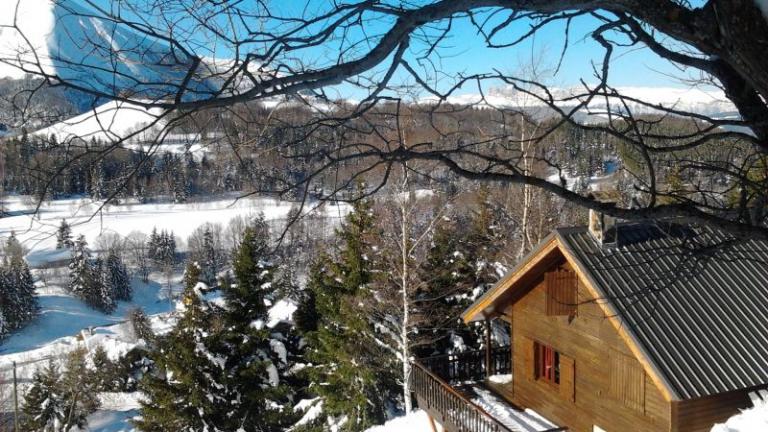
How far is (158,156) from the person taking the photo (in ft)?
6.64

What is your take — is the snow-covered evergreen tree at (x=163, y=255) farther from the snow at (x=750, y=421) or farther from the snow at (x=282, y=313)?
the snow at (x=282, y=313)

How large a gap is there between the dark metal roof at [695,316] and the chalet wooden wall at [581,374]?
678 millimetres

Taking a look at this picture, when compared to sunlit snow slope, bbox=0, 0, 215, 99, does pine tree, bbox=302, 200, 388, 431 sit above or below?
below

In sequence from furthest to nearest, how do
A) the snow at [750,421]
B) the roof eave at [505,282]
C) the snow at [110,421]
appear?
the snow at [110,421] < the roof eave at [505,282] < the snow at [750,421]

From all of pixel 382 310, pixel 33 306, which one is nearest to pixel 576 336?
pixel 382 310

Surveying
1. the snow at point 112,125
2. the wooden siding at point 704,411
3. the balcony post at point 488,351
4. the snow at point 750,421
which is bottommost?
the balcony post at point 488,351

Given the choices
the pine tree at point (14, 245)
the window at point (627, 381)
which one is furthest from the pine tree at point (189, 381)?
the pine tree at point (14, 245)

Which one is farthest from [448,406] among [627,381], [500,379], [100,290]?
[100,290]

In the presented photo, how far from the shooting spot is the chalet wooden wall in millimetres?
7559

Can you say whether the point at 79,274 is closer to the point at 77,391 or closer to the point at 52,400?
the point at 52,400

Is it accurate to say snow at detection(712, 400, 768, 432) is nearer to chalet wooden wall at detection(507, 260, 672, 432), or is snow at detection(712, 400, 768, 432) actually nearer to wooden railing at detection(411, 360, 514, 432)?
chalet wooden wall at detection(507, 260, 672, 432)

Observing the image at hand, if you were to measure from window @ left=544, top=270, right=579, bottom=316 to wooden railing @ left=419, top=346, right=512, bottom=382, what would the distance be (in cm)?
313

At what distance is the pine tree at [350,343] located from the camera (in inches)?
642

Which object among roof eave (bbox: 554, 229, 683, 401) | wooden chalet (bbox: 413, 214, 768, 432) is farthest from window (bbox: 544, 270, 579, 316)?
roof eave (bbox: 554, 229, 683, 401)
